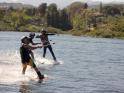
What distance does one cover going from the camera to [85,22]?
200 meters

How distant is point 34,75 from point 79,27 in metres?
170

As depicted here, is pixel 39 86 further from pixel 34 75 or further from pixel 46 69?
pixel 46 69

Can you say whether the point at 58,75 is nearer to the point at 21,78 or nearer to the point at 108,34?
the point at 21,78

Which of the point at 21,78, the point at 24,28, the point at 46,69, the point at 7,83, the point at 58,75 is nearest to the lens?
the point at 7,83

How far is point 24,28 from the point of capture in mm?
195000

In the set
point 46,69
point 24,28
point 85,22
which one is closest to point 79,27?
point 85,22

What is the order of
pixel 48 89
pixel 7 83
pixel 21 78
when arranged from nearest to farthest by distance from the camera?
1. pixel 48 89
2. pixel 7 83
3. pixel 21 78

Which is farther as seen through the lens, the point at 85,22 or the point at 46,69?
the point at 85,22

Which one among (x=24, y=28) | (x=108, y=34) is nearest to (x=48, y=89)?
(x=108, y=34)

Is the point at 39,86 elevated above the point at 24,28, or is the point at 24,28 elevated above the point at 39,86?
the point at 39,86

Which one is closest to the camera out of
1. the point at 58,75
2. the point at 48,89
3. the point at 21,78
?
the point at 48,89

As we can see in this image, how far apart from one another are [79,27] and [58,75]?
553 feet

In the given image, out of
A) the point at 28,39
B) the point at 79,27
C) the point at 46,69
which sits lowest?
the point at 79,27

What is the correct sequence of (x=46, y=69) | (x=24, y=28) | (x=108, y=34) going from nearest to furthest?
(x=46, y=69)
(x=108, y=34)
(x=24, y=28)
